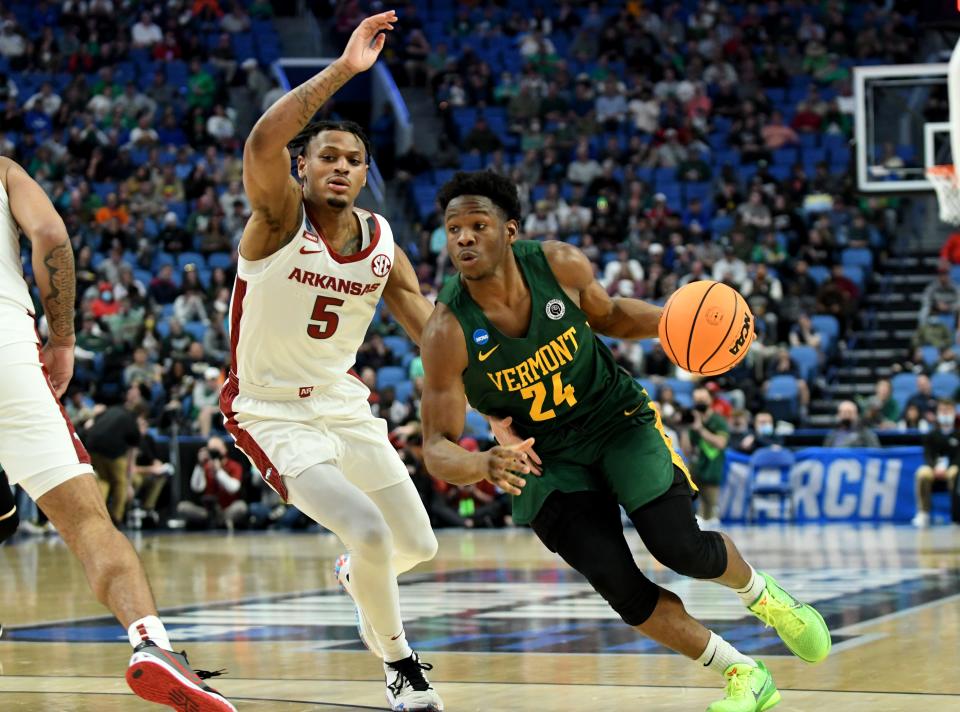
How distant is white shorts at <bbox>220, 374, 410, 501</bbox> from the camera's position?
18.9 feet

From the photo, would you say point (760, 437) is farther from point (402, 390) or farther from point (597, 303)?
point (597, 303)

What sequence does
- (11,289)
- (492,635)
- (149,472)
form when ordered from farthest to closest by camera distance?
1. (149,472)
2. (492,635)
3. (11,289)

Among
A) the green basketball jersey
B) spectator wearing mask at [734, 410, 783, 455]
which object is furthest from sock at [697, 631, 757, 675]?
spectator wearing mask at [734, 410, 783, 455]

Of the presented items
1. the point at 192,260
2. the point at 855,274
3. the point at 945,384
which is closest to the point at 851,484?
the point at 945,384

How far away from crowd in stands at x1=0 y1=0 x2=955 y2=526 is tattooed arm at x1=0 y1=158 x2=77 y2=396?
456 inches

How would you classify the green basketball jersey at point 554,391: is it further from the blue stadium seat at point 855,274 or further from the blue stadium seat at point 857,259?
the blue stadium seat at point 857,259

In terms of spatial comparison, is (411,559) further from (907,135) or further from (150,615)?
(907,135)

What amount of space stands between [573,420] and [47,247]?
2.00 meters

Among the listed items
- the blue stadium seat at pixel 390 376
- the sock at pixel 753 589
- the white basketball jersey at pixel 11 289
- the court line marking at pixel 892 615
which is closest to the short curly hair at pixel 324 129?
the white basketball jersey at pixel 11 289

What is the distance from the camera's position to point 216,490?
18.0 m

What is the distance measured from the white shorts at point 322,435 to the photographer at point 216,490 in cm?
1189

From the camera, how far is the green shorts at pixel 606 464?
215 inches

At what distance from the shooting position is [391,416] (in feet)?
59.0

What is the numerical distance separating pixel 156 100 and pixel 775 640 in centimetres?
Result: 2080
